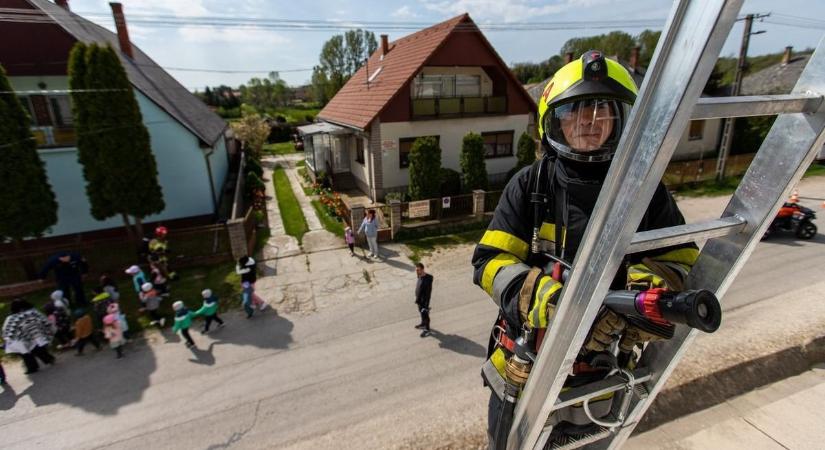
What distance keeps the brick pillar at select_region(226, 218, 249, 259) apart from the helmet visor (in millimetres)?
10314

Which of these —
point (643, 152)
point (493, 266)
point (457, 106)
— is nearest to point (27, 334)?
point (493, 266)

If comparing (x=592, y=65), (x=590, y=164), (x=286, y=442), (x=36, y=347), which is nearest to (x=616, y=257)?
(x=590, y=164)

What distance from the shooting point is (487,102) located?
58.0 ft

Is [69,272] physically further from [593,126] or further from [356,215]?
[593,126]

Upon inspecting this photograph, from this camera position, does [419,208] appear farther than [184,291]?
Yes

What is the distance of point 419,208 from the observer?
12.9 meters

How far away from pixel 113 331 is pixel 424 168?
32.8ft

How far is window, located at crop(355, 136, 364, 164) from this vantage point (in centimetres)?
1775

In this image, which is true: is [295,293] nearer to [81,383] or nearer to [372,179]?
[81,383]

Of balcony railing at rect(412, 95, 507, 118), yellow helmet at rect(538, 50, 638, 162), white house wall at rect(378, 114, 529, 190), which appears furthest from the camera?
balcony railing at rect(412, 95, 507, 118)

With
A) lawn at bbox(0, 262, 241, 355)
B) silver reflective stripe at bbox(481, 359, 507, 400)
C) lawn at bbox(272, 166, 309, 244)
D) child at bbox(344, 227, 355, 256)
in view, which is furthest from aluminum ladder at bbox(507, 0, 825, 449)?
lawn at bbox(272, 166, 309, 244)

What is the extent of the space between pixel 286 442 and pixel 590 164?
5.36 m

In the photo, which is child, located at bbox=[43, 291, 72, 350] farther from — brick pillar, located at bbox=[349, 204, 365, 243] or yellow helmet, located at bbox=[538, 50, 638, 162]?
yellow helmet, located at bbox=[538, 50, 638, 162]

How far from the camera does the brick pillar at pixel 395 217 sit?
39.8 feet
